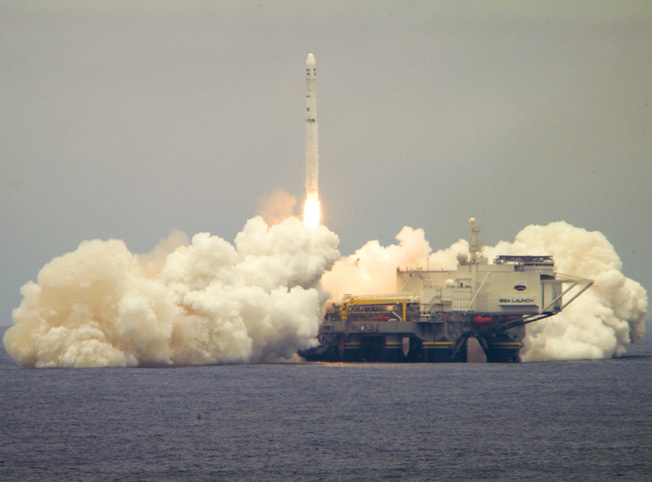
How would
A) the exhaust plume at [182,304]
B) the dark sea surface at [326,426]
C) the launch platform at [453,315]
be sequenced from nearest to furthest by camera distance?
the dark sea surface at [326,426]
the exhaust plume at [182,304]
the launch platform at [453,315]

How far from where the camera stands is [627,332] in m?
144

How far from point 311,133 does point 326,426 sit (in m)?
51.3

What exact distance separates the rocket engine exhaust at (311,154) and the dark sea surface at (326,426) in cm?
1873

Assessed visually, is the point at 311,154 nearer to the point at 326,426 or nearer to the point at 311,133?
the point at 311,133

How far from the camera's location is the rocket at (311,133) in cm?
12212

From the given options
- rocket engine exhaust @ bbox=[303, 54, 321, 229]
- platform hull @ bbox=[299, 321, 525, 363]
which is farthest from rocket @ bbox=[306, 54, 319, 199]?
platform hull @ bbox=[299, 321, 525, 363]

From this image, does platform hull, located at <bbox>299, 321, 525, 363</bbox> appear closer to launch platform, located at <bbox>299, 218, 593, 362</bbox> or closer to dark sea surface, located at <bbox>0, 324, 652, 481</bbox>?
launch platform, located at <bbox>299, 218, 593, 362</bbox>

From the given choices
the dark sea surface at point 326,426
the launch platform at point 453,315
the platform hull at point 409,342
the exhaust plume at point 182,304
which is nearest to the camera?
the dark sea surface at point 326,426

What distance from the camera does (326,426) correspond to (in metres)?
78.8

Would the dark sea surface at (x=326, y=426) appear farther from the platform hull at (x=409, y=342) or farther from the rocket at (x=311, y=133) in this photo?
the rocket at (x=311, y=133)

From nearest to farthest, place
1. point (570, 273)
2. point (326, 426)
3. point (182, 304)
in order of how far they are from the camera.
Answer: point (326, 426)
point (182, 304)
point (570, 273)

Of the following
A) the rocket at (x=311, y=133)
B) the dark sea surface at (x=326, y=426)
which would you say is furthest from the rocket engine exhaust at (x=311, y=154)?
the dark sea surface at (x=326, y=426)

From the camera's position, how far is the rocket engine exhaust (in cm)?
12229

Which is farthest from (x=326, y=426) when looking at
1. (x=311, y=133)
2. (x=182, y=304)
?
(x=311, y=133)
